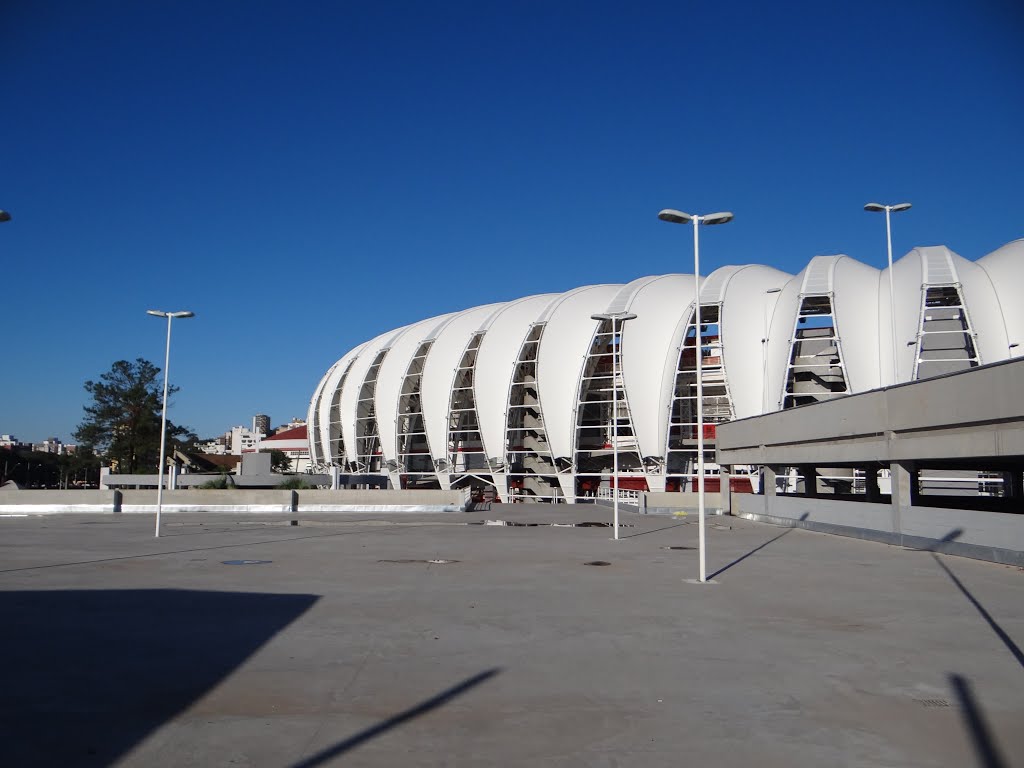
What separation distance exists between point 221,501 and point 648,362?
32.1 meters

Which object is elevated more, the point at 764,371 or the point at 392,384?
the point at 392,384

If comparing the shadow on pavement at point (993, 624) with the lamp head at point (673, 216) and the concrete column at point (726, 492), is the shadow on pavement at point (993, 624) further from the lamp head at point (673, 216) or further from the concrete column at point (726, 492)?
the concrete column at point (726, 492)

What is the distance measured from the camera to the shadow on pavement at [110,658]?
6.15 metres

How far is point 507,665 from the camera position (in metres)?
8.57

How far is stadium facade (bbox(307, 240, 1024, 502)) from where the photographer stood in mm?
52312

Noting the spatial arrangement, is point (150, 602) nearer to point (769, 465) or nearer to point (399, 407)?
point (769, 465)

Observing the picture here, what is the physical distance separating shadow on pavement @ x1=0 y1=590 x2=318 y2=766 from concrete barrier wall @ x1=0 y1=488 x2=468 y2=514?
29.4 m

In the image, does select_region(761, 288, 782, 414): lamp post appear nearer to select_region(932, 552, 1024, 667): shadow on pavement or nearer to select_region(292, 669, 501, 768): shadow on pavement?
select_region(932, 552, 1024, 667): shadow on pavement

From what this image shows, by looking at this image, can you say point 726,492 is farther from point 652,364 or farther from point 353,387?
point 353,387

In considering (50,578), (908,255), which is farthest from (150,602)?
(908,255)

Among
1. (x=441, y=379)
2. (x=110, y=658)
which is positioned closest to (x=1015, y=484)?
(x=441, y=379)

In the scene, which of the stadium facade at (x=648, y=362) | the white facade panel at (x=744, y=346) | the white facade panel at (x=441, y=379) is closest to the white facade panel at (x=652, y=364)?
the stadium facade at (x=648, y=362)

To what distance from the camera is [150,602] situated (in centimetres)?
1266

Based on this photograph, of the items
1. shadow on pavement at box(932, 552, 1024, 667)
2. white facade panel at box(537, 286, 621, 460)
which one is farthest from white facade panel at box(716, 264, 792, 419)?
shadow on pavement at box(932, 552, 1024, 667)
